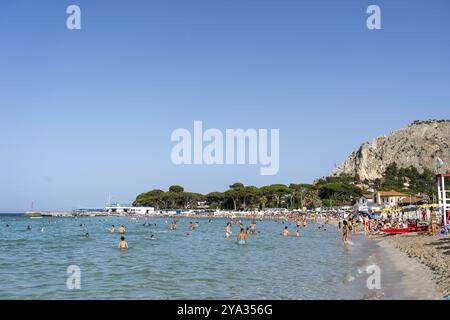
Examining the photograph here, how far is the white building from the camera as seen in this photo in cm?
16075

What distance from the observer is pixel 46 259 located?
2544 centimetres

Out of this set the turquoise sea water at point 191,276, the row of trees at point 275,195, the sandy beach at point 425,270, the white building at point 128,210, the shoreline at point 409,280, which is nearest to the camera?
the shoreline at point 409,280

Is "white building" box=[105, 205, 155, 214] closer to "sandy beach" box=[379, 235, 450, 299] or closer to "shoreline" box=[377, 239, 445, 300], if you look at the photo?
"sandy beach" box=[379, 235, 450, 299]

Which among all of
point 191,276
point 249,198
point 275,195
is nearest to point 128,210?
point 249,198

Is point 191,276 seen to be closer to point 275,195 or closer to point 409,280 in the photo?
point 409,280

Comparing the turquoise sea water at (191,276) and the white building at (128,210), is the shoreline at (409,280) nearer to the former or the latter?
the turquoise sea water at (191,276)

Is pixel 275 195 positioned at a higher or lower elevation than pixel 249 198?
higher

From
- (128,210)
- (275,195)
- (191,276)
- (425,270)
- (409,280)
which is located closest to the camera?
(409,280)

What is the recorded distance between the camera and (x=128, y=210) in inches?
6919

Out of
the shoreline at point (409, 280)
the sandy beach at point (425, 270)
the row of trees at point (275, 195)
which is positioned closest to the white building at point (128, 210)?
the row of trees at point (275, 195)

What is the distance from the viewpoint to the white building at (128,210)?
161m
